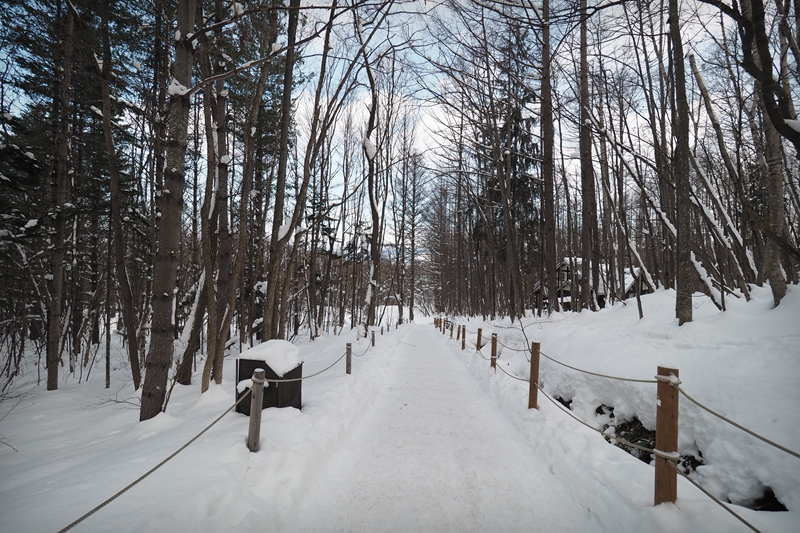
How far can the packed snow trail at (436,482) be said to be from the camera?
2678 mm

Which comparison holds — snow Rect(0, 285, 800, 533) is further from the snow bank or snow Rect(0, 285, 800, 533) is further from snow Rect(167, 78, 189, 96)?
snow Rect(167, 78, 189, 96)

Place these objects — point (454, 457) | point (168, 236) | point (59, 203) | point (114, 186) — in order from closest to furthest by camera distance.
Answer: point (454, 457)
point (168, 236)
point (114, 186)
point (59, 203)

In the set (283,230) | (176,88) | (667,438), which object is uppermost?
(176,88)

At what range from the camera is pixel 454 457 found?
3807mm

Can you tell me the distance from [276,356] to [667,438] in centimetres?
396

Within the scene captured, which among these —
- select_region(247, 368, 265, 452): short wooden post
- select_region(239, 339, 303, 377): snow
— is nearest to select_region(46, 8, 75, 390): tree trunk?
select_region(239, 339, 303, 377): snow

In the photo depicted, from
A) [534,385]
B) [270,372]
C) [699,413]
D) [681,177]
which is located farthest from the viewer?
[681,177]

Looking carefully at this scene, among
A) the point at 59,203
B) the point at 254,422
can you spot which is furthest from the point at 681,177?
the point at 59,203

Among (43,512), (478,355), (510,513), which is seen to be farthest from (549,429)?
(478,355)

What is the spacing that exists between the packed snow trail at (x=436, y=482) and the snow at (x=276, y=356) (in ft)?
3.88

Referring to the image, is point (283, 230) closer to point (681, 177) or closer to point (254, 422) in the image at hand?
point (254, 422)

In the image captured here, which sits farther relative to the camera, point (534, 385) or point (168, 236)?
point (534, 385)

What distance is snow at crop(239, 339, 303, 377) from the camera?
4039 mm

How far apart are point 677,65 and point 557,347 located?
17.0 feet
